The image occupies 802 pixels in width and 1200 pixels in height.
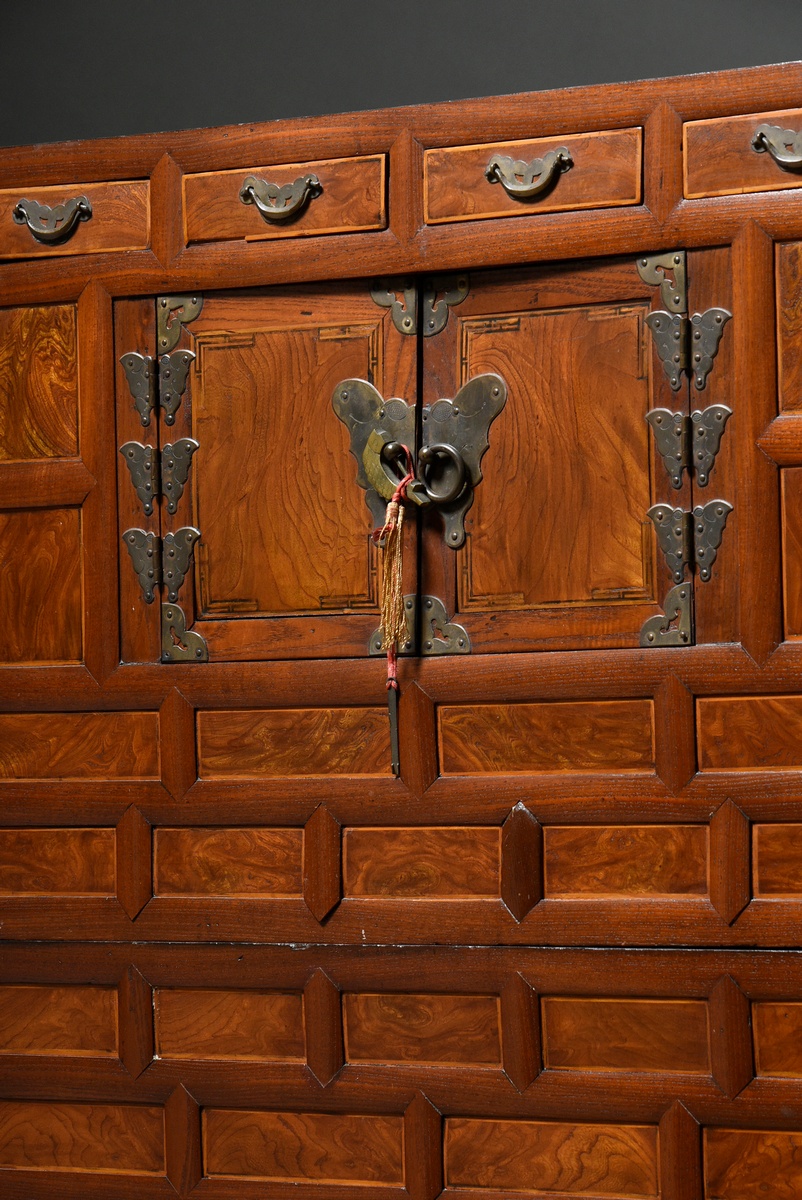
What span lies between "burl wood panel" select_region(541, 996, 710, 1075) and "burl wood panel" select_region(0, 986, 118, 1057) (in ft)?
3.09

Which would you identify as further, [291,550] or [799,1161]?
[291,550]

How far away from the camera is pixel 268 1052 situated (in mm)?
2332

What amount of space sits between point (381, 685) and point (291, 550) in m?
0.34

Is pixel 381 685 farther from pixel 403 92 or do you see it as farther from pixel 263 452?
pixel 403 92

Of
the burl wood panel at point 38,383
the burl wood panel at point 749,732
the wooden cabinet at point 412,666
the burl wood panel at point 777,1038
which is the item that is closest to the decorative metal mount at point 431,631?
the wooden cabinet at point 412,666

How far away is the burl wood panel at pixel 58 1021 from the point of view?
7.85 feet

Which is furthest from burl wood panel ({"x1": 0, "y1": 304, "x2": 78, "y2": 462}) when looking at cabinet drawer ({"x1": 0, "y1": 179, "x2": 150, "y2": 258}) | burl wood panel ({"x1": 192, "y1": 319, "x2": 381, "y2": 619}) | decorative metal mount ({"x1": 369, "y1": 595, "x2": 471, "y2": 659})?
decorative metal mount ({"x1": 369, "y1": 595, "x2": 471, "y2": 659})

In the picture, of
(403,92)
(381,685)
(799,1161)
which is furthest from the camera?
(403,92)

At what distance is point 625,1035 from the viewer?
2197 mm

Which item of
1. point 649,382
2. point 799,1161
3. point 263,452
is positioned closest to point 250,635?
point 263,452

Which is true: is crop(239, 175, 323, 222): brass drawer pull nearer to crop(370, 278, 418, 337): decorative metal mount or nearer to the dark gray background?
crop(370, 278, 418, 337): decorative metal mount

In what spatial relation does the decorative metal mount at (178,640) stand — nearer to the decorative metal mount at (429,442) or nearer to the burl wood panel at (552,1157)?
the decorative metal mount at (429,442)

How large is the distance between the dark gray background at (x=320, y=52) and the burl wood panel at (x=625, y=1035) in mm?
2027

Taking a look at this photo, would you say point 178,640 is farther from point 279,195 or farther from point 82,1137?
point 82,1137
